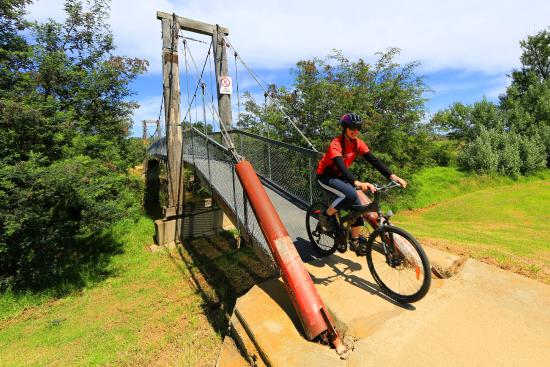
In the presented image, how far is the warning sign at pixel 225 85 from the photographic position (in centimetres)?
852

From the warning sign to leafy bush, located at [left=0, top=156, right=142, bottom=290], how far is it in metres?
3.53

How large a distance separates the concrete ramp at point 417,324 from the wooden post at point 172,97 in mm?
6237

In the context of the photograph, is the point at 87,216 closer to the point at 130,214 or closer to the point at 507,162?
the point at 130,214

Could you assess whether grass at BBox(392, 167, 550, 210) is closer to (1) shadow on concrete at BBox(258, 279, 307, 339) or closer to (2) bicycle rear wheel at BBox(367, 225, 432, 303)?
(2) bicycle rear wheel at BBox(367, 225, 432, 303)

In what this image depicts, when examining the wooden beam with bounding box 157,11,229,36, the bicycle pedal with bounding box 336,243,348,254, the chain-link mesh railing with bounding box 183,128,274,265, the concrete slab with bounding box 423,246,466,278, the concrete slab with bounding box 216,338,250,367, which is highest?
the wooden beam with bounding box 157,11,229,36

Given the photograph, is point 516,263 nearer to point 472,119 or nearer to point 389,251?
point 389,251

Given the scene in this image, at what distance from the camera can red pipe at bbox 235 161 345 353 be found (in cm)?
246

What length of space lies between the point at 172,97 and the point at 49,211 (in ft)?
13.2

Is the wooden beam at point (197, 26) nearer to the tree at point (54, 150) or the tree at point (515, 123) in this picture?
the tree at point (54, 150)

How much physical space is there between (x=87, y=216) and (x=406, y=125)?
9529mm

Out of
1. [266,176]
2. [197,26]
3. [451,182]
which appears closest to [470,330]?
[266,176]

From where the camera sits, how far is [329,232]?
355 centimetres

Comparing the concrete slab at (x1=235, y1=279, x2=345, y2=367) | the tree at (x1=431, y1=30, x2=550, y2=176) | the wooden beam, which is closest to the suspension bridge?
the concrete slab at (x1=235, y1=279, x2=345, y2=367)

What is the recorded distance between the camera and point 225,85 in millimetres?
8555
